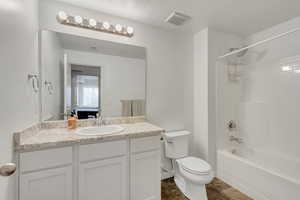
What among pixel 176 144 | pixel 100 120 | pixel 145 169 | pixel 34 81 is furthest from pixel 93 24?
pixel 176 144

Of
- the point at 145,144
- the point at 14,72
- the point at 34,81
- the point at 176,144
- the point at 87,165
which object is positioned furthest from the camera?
the point at 176,144

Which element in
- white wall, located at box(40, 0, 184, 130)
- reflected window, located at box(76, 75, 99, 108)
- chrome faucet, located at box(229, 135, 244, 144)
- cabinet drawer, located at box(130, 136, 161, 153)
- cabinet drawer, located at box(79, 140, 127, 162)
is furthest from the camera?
chrome faucet, located at box(229, 135, 244, 144)

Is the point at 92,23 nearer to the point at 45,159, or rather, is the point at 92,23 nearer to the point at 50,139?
the point at 50,139

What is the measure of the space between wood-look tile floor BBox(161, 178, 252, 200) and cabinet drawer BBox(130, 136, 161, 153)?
2.54ft

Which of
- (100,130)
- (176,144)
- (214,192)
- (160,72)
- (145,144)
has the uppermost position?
(160,72)

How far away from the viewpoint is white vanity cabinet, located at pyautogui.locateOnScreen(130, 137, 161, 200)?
150 centimetres

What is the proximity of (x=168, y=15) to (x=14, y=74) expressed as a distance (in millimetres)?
1717

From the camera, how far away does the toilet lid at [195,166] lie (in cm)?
164

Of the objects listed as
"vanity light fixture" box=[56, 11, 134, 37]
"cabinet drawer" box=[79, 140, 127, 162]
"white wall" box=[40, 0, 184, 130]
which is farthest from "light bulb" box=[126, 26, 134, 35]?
"cabinet drawer" box=[79, 140, 127, 162]

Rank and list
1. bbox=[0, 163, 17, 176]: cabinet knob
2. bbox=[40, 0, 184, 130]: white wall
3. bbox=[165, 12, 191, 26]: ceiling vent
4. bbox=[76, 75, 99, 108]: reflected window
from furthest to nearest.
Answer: bbox=[40, 0, 184, 130]: white wall → bbox=[165, 12, 191, 26]: ceiling vent → bbox=[76, 75, 99, 108]: reflected window → bbox=[0, 163, 17, 176]: cabinet knob

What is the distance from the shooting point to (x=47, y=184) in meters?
1.17

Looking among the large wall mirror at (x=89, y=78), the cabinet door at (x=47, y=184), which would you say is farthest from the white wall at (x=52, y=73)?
the cabinet door at (x=47, y=184)

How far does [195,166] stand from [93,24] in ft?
6.63

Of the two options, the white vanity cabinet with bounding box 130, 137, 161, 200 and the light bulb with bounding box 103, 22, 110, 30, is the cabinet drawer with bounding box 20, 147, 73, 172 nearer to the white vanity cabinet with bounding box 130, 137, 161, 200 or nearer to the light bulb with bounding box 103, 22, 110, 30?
the white vanity cabinet with bounding box 130, 137, 161, 200
